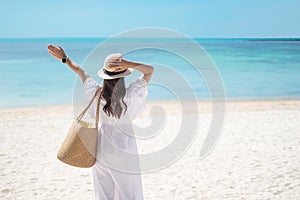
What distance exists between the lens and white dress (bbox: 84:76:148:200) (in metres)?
2.99

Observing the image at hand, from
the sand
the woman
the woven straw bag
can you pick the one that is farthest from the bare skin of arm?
the sand

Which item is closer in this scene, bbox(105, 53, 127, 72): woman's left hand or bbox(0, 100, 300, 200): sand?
bbox(105, 53, 127, 72): woman's left hand

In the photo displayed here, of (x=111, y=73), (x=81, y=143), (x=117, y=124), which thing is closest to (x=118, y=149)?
(x=117, y=124)

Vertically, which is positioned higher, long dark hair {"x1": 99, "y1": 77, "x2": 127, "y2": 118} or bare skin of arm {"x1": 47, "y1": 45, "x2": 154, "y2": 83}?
bare skin of arm {"x1": 47, "y1": 45, "x2": 154, "y2": 83}

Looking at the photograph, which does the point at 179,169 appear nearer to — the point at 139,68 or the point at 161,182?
the point at 161,182

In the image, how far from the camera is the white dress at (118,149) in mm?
2994

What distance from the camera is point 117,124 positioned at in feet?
9.95

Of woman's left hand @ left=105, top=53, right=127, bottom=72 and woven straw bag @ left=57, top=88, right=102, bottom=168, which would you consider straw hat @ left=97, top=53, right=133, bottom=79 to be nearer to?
woman's left hand @ left=105, top=53, right=127, bottom=72

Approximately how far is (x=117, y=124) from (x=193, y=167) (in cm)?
311

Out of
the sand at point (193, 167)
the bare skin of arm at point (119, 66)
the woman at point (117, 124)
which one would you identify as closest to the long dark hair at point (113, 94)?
the woman at point (117, 124)

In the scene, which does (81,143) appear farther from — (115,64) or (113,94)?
(115,64)

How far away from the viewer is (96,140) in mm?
2975

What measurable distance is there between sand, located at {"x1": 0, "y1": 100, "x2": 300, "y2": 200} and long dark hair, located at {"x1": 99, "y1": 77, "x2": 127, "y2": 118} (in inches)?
85.8

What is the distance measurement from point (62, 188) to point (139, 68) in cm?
273
